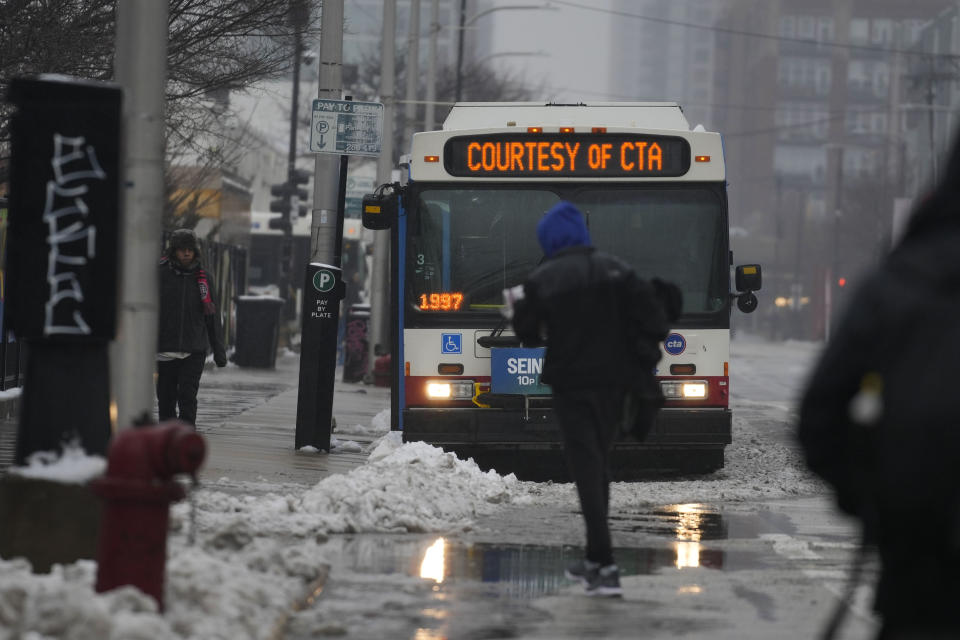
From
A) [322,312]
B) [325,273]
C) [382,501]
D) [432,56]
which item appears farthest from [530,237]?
[432,56]

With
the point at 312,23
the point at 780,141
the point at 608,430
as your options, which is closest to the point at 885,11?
the point at 780,141

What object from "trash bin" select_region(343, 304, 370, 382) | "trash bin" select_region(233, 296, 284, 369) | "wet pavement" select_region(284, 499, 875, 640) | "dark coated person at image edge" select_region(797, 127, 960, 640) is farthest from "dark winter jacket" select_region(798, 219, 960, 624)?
"trash bin" select_region(233, 296, 284, 369)

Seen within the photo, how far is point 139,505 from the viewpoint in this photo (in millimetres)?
5848

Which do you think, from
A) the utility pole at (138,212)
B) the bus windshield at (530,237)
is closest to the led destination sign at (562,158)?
the bus windshield at (530,237)

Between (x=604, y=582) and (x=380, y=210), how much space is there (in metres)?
6.59

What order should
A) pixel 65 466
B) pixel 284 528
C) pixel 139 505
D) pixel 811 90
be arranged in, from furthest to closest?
1. pixel 811 90
2. pixel 284 528
3. pixel 65 466
4. pixel 139 505

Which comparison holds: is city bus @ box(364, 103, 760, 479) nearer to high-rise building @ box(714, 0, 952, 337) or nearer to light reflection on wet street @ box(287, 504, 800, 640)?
light reflection on wet street @ box(287, 504, 800, 640)

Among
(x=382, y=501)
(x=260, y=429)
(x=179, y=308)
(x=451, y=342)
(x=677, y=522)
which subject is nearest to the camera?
(x=382, y=501)

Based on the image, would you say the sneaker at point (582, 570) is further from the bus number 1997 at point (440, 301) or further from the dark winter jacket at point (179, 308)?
the dark winter jacket at point (179, 308)

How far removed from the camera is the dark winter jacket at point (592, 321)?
7.43 m

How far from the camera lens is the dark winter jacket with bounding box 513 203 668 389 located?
743cm

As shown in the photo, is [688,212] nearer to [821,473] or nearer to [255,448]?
[255,448]

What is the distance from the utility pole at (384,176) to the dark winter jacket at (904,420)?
68.8ft

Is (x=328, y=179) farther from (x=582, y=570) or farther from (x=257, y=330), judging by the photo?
(x=257, y=330)
